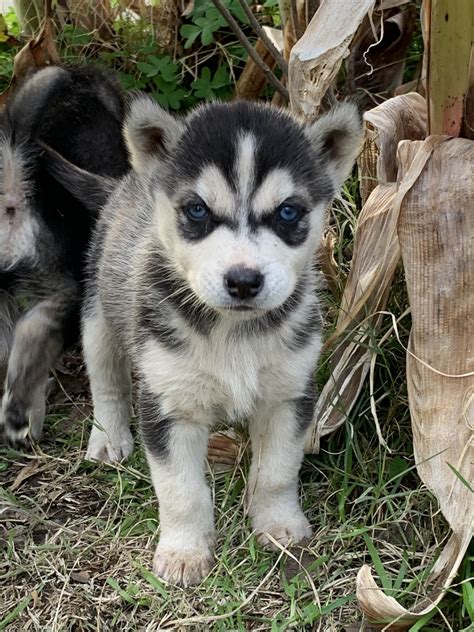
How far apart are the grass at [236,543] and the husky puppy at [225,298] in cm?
13

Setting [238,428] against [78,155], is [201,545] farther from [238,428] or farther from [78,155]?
[78,155]

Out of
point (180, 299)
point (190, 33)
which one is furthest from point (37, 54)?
point (180, 299)

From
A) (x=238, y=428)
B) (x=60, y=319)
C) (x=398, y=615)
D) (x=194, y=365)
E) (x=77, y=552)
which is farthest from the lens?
(x=60, y=319)

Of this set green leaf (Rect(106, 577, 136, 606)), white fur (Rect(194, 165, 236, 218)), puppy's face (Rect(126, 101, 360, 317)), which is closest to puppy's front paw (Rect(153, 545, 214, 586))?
green leaf (Rect(106, 577, 136, 606))

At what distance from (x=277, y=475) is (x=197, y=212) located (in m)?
1.14

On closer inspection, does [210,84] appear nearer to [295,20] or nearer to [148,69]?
[148,69]

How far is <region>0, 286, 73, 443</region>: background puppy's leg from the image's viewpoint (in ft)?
14.7

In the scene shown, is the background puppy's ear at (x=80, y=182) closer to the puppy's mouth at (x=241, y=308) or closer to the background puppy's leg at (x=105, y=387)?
the background puppy's leg at (x=105, y=387)

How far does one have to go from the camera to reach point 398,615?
3.11 m

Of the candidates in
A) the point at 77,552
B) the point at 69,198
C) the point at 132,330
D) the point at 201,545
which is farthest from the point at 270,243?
the point at 69,198

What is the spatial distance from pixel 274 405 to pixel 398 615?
37.0 inches

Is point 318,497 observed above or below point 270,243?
below

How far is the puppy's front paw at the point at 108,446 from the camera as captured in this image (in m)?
4.41

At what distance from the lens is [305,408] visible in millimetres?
3705
